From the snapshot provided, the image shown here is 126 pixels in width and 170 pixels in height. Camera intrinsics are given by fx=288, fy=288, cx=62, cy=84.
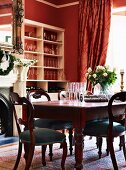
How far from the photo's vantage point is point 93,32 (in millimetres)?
6270

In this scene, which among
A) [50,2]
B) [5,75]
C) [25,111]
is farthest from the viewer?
[50,2]

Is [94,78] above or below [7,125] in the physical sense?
above

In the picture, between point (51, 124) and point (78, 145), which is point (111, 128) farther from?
point (51, 124)

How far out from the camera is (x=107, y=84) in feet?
13.0

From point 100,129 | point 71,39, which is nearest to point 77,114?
point 100,129

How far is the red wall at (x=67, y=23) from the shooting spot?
6.65 metres

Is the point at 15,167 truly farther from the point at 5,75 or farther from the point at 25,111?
the point at 5,75

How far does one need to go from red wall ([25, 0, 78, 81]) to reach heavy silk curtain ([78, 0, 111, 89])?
23 centimetres

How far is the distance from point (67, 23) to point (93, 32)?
91 centimetres

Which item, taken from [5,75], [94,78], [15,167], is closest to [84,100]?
[94,78]

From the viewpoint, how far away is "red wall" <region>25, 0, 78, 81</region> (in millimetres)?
6655

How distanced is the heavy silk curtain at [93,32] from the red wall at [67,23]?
0.23 meters

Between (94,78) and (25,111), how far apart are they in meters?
1.15

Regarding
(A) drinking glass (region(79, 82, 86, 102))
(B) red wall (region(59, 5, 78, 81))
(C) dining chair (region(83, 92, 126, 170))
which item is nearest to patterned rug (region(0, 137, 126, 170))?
(C) dining chair (region(83, 92, 126, 170))
